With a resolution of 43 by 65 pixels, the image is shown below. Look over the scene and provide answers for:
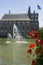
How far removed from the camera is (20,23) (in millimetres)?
85812

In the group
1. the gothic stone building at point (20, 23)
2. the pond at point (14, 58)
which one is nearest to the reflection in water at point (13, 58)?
the pond at point (14, 58)

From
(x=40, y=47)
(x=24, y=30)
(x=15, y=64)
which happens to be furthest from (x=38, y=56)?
(x=24, y=30)

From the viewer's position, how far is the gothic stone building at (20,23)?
277ft

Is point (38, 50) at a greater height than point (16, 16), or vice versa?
point (38, 50)

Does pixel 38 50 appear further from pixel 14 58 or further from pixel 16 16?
pixel 16 16

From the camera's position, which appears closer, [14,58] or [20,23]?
[14,58]

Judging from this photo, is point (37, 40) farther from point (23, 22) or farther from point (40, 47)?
point (23, 22)

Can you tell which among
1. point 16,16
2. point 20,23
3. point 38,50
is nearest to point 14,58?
point 38,50

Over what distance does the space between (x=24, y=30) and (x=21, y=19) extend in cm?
460

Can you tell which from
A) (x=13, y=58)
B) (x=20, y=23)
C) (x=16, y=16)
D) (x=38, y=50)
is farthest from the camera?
(x=20, y=23)

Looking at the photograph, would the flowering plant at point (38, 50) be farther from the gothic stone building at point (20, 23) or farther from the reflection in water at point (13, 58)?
the gothic stone building at point (20, 23)

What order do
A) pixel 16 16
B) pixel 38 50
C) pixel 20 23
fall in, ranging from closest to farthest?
pixel 38 50 → pixel 16 16 → pixel 20 23

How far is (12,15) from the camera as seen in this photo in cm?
8675

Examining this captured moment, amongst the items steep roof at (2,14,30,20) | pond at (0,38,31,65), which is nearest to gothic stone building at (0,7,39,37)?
steep roof at (2,14,30,20)
